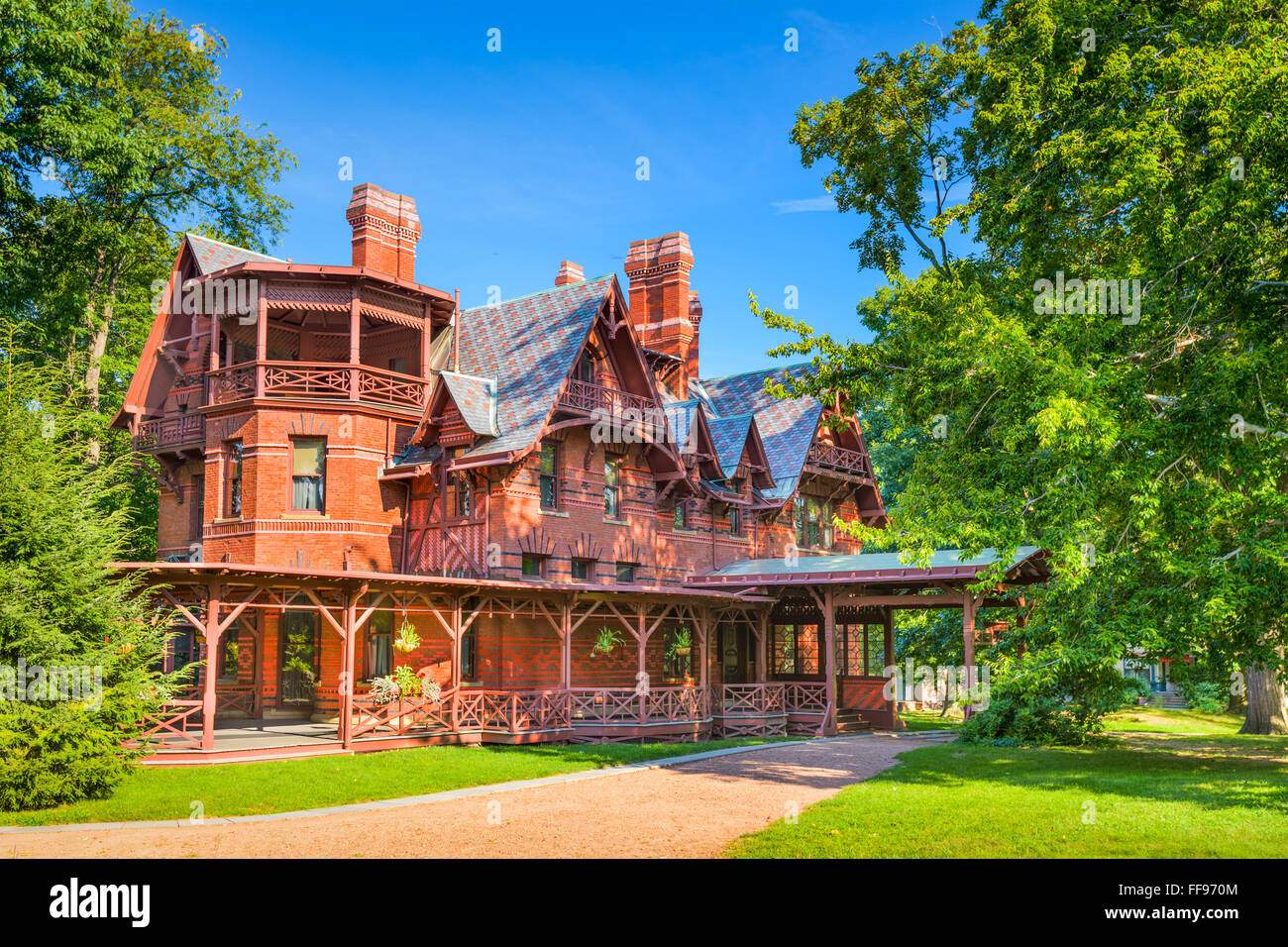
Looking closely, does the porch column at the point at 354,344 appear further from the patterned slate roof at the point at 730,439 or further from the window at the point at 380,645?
the patterned slate roof at the point at 730,439

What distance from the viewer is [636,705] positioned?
2580 cm

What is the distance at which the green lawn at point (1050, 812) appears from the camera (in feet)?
36.0

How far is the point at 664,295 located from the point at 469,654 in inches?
Result: 577

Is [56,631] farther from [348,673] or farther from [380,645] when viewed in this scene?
[380,645]

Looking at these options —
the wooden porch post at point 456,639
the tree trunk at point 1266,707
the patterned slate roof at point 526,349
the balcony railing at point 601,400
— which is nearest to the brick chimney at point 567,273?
the patterned slate roof at point 526,349

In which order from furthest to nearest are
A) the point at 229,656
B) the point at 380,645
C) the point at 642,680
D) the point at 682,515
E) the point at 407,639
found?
the point at 682,515 < the point at 229,656 < the point at 380,645 < the point at 642,680 < the point at 407,639

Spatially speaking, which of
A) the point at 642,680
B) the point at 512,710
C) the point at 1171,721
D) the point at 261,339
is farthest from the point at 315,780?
the point at 1171,721

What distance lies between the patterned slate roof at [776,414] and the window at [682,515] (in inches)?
133

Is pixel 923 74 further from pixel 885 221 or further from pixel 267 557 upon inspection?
pixel 267 557

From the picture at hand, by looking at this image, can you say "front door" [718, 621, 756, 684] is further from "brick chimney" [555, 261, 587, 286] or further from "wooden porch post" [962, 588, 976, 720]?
"brick chimney" [555, 261, 587, 286]

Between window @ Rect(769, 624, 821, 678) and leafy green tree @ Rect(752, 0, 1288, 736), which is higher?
leafy green tree @ Rect(752, 0, 1288, 736)

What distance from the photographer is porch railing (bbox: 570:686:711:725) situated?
967 inches

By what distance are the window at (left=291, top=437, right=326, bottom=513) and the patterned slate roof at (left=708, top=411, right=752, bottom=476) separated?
1185cm

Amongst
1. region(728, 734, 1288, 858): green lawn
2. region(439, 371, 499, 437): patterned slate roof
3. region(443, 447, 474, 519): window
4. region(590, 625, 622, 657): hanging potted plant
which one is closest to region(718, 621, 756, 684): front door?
region(590, 625, 622, 657): hanging potted plant
